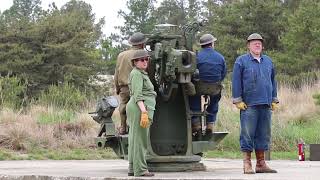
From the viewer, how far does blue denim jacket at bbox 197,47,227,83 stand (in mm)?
9977

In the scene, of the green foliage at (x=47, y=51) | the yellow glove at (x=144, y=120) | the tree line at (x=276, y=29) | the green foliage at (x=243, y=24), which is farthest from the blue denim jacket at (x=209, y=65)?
the green foliage at (x=47, y=51)

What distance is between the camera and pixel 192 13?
77.9 metres

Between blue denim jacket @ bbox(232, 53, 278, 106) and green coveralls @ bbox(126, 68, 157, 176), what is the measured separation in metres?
1.05

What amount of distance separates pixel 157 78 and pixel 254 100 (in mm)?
1383

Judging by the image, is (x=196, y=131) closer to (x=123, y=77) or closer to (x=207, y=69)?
(x=207, y=69)

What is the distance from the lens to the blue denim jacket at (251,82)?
356 inches

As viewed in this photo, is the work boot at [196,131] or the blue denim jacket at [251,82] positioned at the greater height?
the blue denim jacket at [251,82]

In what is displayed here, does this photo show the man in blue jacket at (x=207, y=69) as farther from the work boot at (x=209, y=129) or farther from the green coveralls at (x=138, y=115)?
the green coveralls at (x=138, y=115)

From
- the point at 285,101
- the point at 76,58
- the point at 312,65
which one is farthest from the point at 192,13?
the point at 285,101

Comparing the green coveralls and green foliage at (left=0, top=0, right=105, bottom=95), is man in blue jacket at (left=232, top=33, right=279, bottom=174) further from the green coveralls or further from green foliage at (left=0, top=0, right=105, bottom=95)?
green foliage at (left=0, top=0, right=105, bottom=95)

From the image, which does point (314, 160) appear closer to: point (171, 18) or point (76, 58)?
point (76, 58)

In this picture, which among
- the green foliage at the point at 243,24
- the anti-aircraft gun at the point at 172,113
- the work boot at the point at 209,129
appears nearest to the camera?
the anti-aircraft gun at the point at 172,113

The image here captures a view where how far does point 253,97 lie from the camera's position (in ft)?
29.7

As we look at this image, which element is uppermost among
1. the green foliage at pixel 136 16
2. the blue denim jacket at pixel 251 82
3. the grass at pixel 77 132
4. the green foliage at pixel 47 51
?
the green foliage at pixel 136 16
